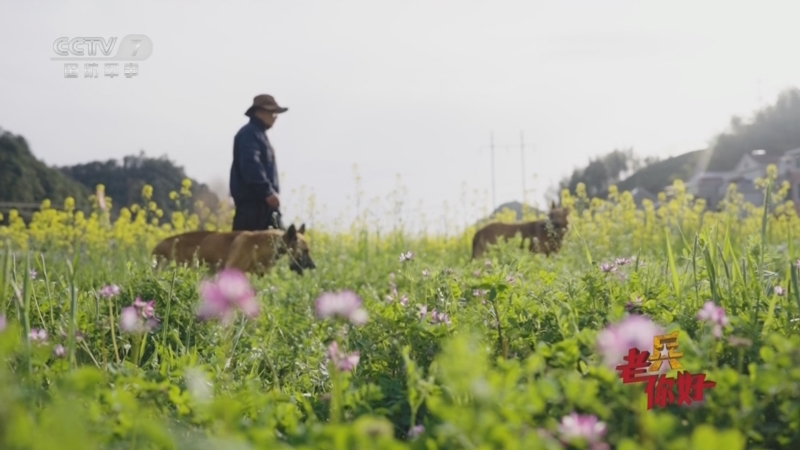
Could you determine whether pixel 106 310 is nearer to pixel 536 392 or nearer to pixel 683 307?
pixel 683 307

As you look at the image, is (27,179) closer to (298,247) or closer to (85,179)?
(85,179)

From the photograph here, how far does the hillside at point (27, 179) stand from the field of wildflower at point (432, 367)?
69.0 feet

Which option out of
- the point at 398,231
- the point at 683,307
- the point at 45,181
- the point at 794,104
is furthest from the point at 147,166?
the point at 794,104

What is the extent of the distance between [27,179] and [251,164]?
1831 cm

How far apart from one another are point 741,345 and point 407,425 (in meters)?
0.79

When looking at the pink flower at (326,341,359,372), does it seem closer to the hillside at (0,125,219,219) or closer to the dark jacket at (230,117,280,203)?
the dark jacket at (230,117,280,203)

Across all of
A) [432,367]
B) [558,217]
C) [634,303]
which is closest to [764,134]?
[558,217]

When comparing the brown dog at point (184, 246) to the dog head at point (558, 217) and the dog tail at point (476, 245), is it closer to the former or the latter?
the dog tail at point (476, 245)

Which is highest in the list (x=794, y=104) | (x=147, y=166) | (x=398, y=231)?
(x=794, y=104)

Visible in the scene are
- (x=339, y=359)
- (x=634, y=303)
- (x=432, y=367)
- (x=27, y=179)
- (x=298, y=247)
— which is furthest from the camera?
(x=27, y=179)

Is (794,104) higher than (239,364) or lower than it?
higher

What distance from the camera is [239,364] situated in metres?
2.70

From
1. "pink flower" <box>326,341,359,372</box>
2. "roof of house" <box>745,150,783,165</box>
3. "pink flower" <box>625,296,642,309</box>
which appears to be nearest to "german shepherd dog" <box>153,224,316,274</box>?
"pink flower" <box>625,296,642,309</box>

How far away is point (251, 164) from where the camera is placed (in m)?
7.72
